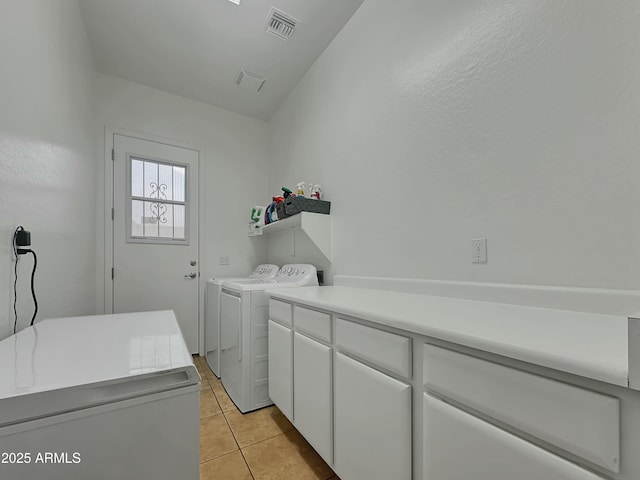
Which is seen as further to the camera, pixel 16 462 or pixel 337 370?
pixel 337 370

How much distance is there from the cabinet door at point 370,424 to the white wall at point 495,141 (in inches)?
25.4

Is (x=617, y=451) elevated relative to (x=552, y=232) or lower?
lower

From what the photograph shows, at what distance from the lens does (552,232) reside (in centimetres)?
98

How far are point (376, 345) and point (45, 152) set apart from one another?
72.9 inches

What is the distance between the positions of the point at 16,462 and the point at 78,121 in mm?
2284

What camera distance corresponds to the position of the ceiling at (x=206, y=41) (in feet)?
6.47

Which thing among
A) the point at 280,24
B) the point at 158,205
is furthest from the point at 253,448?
the point at 280,24

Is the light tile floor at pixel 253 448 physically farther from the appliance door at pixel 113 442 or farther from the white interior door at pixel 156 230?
the white interior door at pixel 156 230

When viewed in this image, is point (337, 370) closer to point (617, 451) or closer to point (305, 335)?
point (305, 335)

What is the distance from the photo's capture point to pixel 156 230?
2865 millimetres

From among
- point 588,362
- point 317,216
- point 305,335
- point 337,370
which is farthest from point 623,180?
point 317,216

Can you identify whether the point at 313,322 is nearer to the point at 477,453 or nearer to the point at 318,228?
the point at 477,453

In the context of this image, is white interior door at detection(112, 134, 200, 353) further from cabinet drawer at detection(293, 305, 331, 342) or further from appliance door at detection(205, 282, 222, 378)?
cabinet drawer at detection(293, 305, 331, 342)

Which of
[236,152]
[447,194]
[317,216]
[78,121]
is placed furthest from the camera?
[236,152]
